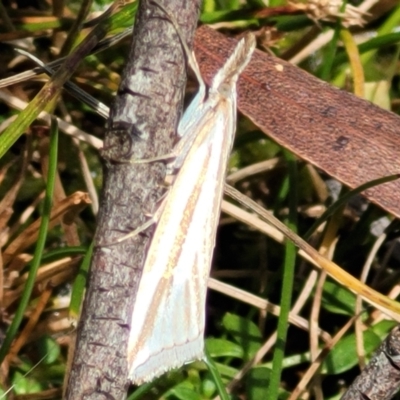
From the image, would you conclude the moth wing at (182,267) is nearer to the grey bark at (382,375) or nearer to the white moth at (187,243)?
the white moth at (187,243)

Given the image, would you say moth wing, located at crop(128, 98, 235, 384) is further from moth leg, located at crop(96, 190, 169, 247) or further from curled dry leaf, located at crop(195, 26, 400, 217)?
curled dry leaf, located at crop(195, 26, 400, 217)

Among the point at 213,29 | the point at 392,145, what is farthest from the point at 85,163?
the point at 392,145

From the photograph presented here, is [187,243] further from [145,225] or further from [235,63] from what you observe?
[235,63]

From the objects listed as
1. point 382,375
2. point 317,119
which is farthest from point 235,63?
point 382,375

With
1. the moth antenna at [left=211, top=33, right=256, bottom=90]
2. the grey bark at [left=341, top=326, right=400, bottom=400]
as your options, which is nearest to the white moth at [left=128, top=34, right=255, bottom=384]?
the moth antenna at [left=211, top=33, right=256, bottom=90]

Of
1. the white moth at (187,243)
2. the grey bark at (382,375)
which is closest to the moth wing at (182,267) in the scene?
the white moth at (187,243)

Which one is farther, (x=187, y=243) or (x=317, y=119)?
(x=317, y=119)

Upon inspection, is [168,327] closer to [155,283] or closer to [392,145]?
[155,283]

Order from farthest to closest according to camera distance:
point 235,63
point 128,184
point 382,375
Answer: point 235,63
point 382,375
point 128,184
